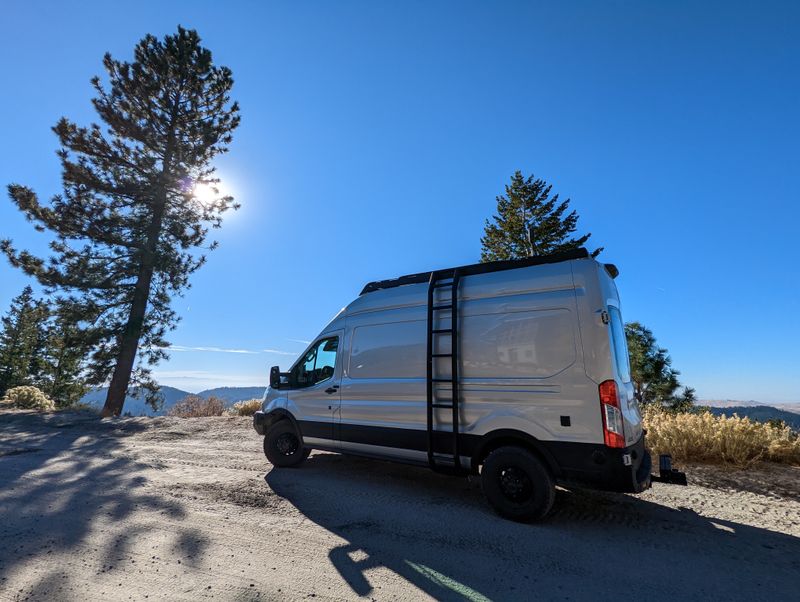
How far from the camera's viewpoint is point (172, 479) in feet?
18.3

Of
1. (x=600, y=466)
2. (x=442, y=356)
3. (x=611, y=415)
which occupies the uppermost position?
(x=442, y=356)

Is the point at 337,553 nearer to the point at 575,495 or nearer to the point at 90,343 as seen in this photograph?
the point at 575,495

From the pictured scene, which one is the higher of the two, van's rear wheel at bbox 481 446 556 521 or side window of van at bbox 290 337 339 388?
side window of van at bbox 290 337 339 388

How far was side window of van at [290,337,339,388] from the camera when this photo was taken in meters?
6.41

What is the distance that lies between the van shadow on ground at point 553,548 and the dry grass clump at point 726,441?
258 centimetres

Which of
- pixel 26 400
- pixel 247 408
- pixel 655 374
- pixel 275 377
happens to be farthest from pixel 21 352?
pixel 655 374

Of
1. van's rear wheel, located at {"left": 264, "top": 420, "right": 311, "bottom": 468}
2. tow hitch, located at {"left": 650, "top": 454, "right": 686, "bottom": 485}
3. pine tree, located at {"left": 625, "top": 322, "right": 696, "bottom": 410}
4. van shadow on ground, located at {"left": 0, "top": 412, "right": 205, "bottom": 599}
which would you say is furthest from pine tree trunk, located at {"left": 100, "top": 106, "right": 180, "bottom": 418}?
pine tree, located at {"left": 625, "top": 322, "right": 696, "bottom": 410}

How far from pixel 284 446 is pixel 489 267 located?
186 inches

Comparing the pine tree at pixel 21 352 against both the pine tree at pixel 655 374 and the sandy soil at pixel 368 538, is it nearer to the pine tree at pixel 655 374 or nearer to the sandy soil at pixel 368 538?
the sandy soil at pixel 368 538

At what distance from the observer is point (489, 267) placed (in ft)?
16.9

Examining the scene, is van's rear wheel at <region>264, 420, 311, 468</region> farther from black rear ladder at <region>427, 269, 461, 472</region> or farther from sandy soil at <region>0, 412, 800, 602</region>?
black rear ladder at <region>427, 269, 461, 472</region>

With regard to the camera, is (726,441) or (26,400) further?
(26,400)

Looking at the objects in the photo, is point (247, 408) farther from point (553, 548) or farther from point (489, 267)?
point (553, 548)

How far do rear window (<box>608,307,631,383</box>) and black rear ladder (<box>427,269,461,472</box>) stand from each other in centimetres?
183
